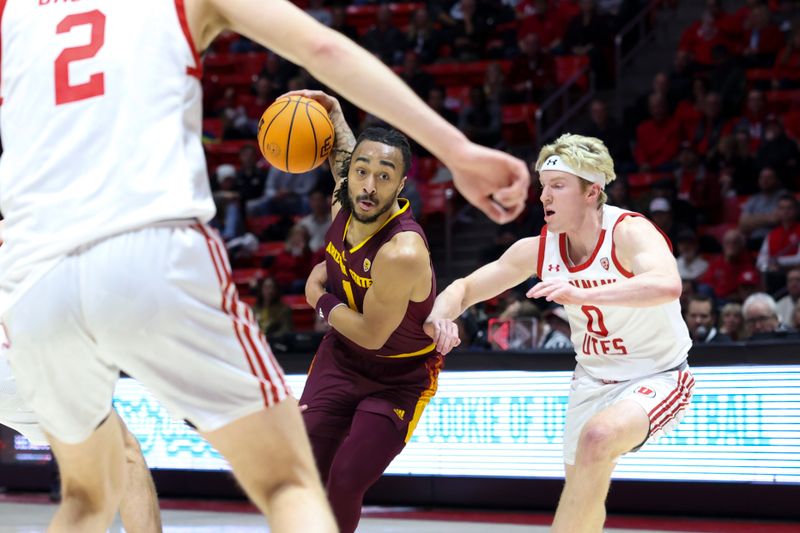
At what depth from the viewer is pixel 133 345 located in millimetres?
2275

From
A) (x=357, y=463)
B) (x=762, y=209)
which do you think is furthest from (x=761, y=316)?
(x=357, y=463)

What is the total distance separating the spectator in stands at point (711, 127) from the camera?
11312 millimetres

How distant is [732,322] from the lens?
319 inches

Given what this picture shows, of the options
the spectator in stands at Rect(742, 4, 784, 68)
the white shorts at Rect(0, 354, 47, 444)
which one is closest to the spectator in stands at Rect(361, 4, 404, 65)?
the spectator in stands at Rect(742, 4, 784, 68)

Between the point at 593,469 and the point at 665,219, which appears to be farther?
the point at 665,219

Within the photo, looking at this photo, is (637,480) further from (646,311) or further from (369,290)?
(369,290)

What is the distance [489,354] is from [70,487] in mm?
4937

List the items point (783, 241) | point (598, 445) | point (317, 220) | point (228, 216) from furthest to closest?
point (228, 216) → point (317, 220) → point (783, 241) → point (598, 445)

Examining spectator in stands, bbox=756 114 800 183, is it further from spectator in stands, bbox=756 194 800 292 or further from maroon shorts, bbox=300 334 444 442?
maroon shorts, bbox=300 334 444 442

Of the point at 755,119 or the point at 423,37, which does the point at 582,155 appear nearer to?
the point at 755,119

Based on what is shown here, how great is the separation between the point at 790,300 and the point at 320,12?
28.9ft

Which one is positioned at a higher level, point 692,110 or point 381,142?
point 692,110

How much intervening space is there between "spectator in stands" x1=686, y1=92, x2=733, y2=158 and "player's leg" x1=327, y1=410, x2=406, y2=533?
7804 millimetres

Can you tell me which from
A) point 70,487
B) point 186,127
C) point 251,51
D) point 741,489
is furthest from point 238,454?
point 251,51
